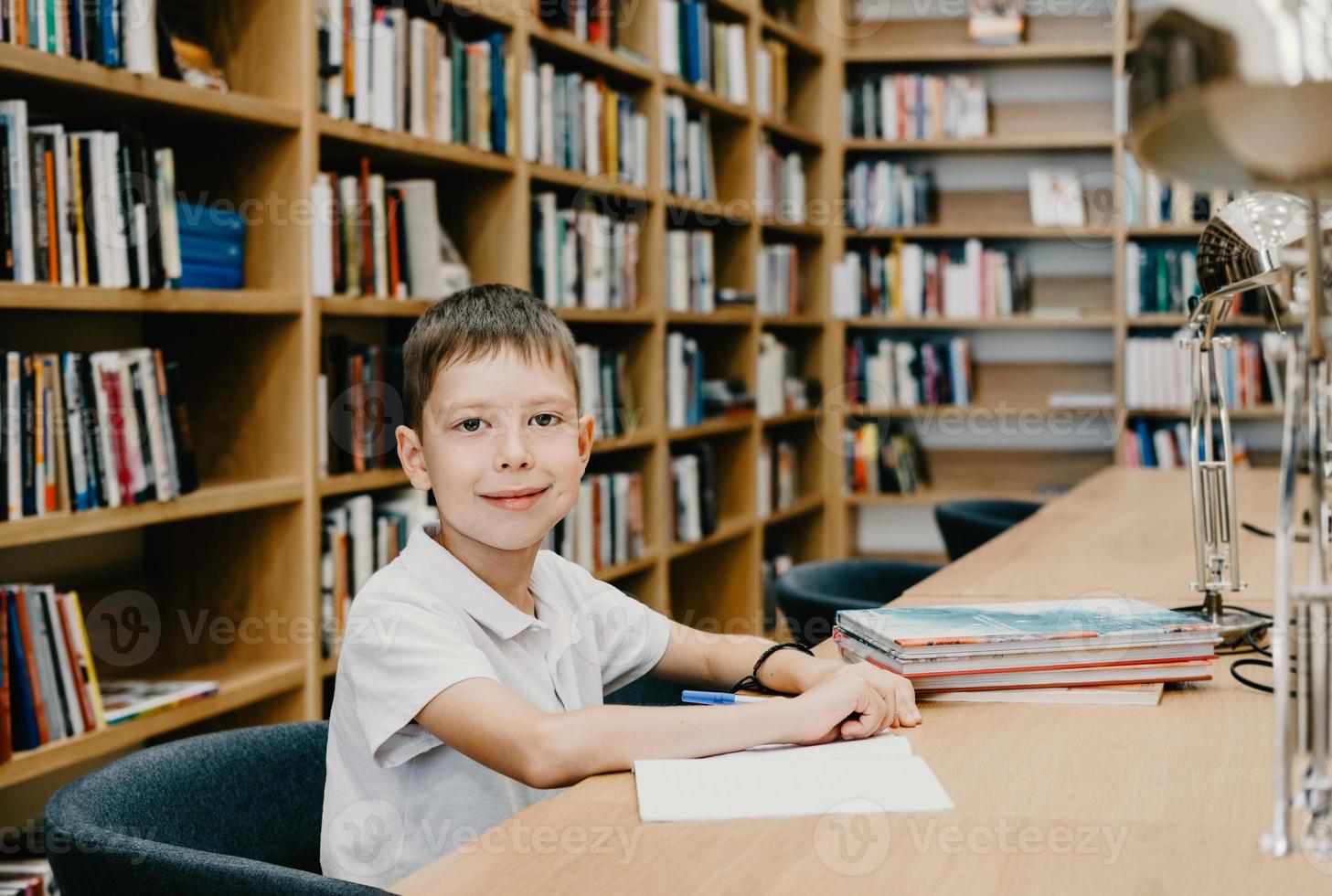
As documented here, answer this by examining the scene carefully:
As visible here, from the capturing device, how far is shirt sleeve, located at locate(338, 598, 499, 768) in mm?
1123

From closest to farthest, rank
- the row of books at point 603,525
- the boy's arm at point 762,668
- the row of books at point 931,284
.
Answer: the boy's arm at point 762,668, the row of books at point 603,525, the row of books at point 931,284

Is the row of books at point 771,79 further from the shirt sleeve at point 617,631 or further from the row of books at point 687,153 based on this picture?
the shirt sleeve at point 617,631

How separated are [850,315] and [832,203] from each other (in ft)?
1.43

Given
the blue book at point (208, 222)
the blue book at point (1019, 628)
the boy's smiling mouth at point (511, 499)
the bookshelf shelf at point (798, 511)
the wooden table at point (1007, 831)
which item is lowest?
the bookshelf shelf at point (798, 511)

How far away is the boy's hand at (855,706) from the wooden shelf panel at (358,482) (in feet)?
4.54

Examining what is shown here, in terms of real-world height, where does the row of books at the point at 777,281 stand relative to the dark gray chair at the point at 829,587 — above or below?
above

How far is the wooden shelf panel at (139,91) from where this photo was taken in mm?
1872

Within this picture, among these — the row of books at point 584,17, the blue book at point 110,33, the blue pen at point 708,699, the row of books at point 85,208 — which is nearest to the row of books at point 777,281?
the row of books at point 584,17

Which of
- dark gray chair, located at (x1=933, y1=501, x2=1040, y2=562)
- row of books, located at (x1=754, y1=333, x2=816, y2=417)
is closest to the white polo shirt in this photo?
dark gray chair, located at (x1=933, y1=501, x2=1040, y2=562)

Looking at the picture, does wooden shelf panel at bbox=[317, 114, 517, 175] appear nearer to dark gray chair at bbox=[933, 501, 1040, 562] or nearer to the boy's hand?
dark gray chair at bbox=[933, 501, 1040, 562]

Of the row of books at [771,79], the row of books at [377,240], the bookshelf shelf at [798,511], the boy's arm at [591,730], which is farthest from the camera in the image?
the bookshelf shelf at [798,511]

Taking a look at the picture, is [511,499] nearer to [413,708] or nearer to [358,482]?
[413,708]

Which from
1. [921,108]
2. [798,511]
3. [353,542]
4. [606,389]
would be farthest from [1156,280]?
[353,542]

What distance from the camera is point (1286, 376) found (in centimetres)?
65
